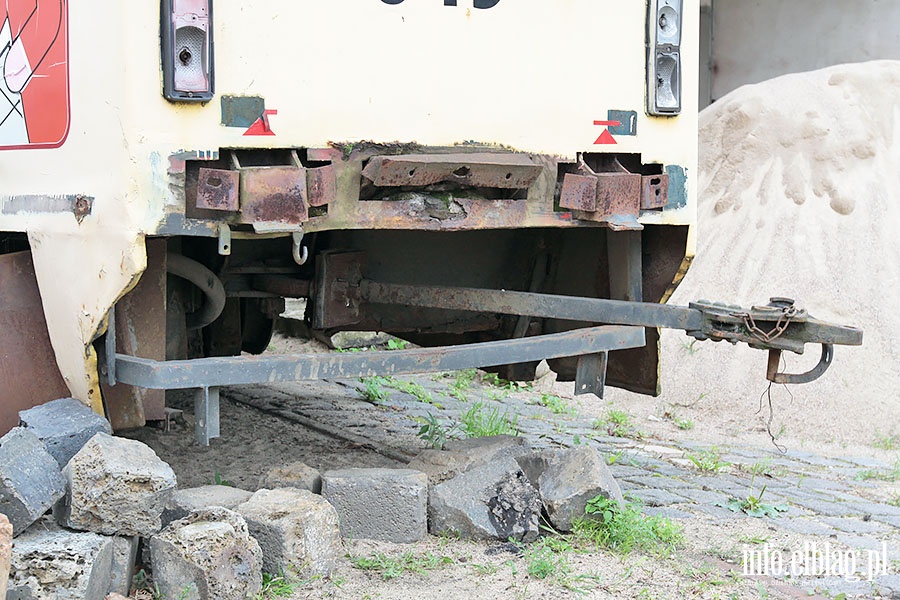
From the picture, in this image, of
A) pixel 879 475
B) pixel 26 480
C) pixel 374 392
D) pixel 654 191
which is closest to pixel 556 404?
pixel 374 392

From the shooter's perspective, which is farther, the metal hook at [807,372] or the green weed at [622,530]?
the metal hook at [807,372]

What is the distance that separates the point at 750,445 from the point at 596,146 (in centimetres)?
279

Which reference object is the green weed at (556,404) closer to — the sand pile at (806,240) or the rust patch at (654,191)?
the sand pile at (806,240)

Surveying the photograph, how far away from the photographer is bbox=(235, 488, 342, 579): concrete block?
3.36 metres

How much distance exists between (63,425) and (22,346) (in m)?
0.45

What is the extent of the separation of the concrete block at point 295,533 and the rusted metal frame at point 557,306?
112 cm

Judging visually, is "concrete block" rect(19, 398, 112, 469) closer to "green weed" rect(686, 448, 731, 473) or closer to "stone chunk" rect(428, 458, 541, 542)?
"stone chunk" rect(428, 458, 541, 542)

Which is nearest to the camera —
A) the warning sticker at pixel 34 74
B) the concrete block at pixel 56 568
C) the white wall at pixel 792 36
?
the concrete block at pixel 56 568

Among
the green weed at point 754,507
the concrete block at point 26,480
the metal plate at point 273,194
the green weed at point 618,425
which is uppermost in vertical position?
the metal plate at point 273,194

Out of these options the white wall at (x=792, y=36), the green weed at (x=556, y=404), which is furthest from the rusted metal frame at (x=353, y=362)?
the white wall at (x=792, y=36)

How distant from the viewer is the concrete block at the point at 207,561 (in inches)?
122

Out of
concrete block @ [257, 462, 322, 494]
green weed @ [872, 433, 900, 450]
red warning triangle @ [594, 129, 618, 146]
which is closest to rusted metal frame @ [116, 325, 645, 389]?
concrete block @ [257, 462, 322, 494]

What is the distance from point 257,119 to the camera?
132 inches

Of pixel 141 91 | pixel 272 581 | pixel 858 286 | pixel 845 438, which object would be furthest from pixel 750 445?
pixel 141 91
